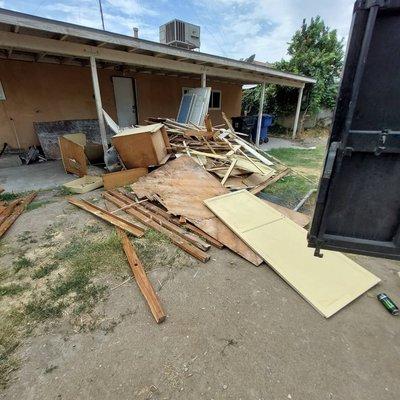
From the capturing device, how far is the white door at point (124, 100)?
9.04 m

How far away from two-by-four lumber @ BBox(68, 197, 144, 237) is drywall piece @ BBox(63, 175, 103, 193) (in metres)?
0.56

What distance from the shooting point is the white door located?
29.7 ft

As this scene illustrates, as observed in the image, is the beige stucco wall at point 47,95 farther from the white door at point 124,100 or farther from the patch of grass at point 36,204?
the patch of grass at point 36,204

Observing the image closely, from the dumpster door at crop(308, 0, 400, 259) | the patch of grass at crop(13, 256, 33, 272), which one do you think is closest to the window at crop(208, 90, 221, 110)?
the patch of grass at crop(13, 256, 33, 272)

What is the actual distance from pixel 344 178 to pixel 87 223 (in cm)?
357

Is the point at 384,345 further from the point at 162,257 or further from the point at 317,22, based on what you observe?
the point at 317,22

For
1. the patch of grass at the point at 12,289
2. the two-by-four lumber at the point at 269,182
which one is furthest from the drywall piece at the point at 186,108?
the patch of grass at the point at 12,289

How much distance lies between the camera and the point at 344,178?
1.38 metres

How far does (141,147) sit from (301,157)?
634 centimetres

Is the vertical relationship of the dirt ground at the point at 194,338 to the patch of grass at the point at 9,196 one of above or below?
below

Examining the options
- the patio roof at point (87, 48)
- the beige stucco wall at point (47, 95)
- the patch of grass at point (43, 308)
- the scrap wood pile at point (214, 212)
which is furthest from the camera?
the beige stucco wall at point (47, 95)

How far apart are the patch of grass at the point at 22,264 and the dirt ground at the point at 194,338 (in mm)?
16

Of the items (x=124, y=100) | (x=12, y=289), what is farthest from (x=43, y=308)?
(x=124, y=100)

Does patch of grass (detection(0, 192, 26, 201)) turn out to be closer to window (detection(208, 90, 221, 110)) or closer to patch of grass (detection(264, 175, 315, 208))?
patch of grass (detection(264, 175, 315, 208))
